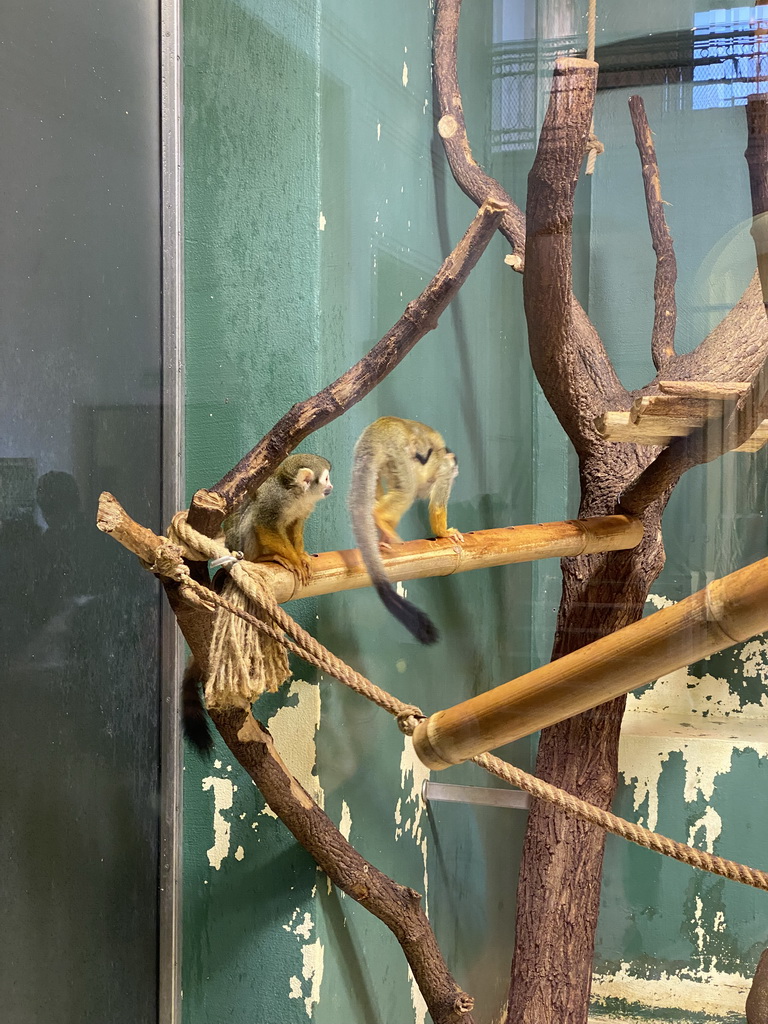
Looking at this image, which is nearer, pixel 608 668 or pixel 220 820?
pixel 608 668

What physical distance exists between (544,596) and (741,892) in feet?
2.30

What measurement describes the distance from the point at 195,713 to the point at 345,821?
0.37 metres

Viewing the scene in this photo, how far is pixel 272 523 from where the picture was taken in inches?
53.7

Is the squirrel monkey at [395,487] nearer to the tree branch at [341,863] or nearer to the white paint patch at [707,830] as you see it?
the tree branch at [341,863]

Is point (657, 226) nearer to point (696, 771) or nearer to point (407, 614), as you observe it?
point (407, 614)

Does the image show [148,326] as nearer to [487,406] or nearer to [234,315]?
[234,315]

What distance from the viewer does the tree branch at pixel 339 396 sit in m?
1.18

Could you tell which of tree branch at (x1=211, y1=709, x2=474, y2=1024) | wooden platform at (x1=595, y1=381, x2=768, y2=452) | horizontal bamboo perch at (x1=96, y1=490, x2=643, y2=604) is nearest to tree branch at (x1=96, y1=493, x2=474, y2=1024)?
tree branch at (x1=211, y1=709, x2=474, y2=1024)

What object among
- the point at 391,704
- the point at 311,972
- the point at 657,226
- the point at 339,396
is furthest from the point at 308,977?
the point at 657,226

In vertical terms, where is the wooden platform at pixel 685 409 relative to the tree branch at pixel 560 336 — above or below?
below

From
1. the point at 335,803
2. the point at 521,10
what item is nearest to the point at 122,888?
the point at 335,803

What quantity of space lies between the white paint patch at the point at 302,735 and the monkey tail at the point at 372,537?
0.65 ft

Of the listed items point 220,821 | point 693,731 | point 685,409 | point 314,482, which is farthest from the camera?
point 693,731

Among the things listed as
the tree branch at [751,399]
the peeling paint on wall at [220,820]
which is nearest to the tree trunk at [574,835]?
the tree branch at [751,399]
